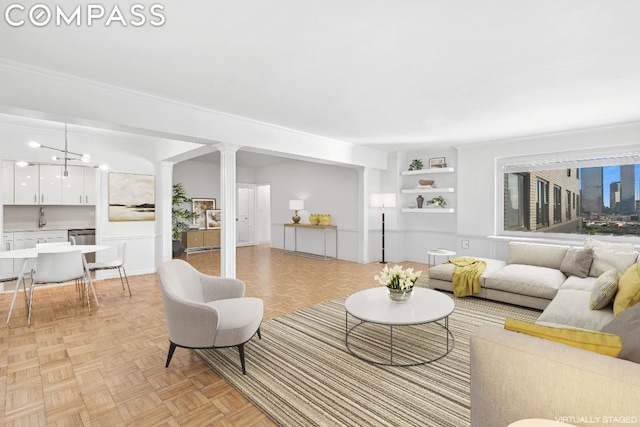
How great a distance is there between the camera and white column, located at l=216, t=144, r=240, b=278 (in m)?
4.48

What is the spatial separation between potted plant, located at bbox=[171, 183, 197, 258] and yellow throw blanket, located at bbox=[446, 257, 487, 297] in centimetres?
672

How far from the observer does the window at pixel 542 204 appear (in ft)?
19.5

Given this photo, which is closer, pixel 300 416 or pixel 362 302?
pixel 300 416

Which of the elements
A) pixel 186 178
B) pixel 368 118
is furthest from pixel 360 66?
pixel 186 178

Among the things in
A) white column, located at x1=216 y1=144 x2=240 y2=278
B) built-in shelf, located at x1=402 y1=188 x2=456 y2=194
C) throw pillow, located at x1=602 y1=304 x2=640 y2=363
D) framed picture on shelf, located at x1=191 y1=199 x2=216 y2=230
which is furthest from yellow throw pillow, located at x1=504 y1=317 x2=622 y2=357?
framed picture on shelf, located at x1=191 y1=199 x2=216 y2=230

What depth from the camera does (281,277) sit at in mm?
5914

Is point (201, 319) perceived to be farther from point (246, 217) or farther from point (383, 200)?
point (246, 217)

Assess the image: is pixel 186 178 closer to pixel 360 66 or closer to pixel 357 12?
pixel 360 66

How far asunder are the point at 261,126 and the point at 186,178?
17.8ft

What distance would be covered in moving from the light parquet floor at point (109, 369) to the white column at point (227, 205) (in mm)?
671

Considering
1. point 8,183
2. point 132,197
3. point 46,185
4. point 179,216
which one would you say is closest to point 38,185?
point 46,185

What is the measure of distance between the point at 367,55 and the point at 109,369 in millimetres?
3361

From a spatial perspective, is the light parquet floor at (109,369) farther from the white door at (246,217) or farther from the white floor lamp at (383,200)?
the white door at (246,217)

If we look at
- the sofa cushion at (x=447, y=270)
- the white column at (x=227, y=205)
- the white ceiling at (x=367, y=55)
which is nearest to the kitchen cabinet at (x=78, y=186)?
the white column at (x=227, y=205)
